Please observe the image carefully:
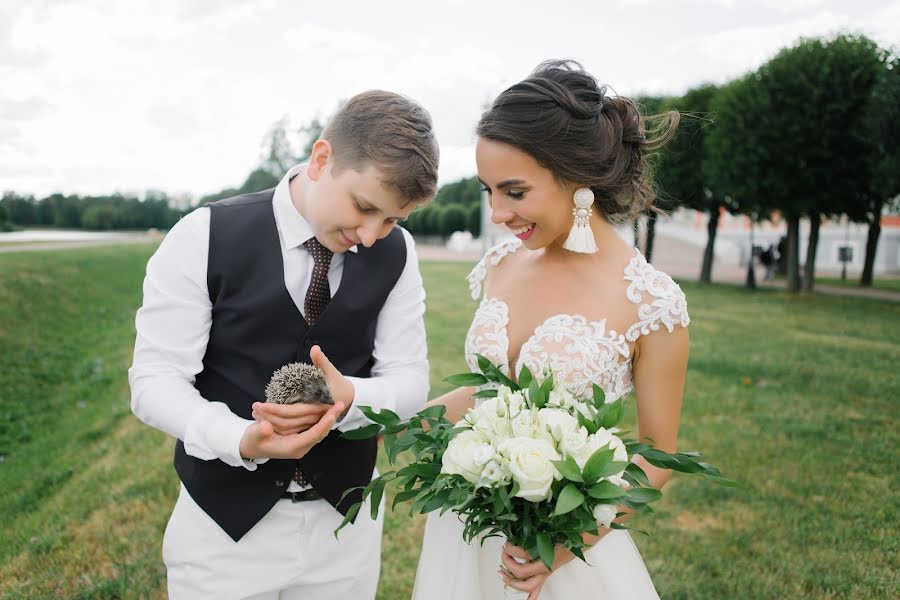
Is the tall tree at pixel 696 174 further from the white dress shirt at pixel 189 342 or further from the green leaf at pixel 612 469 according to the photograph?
the green leaf at pixel 612 469

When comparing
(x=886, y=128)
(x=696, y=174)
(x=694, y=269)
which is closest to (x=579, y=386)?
(x=886, y=128)

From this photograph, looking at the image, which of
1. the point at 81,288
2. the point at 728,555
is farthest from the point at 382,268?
the point at 81,288

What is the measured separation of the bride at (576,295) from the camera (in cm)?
253

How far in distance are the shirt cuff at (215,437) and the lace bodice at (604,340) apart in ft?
3.57

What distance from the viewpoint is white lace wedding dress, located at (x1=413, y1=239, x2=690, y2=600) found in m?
2.57

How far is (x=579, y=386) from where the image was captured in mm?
2641

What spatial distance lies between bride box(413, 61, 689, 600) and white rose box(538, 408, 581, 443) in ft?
1.96

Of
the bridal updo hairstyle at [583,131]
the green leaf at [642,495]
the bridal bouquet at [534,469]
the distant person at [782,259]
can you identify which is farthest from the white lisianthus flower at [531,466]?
the distant person at [782,259]

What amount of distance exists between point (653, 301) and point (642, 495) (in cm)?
94

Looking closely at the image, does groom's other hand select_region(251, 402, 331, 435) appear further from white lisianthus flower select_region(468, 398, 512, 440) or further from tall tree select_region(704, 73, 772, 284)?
tall tree select_region(704, 73, 772, 284)

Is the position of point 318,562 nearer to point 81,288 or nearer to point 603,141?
point 603,141

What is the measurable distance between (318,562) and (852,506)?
194 inches

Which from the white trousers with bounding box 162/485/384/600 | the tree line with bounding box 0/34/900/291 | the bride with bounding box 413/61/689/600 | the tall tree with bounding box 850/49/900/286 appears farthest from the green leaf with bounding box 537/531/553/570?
the tall tree with bounding box 850/49/900/286

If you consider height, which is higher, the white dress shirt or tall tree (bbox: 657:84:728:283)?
tall tree (bbox: 657:84:728:283)
